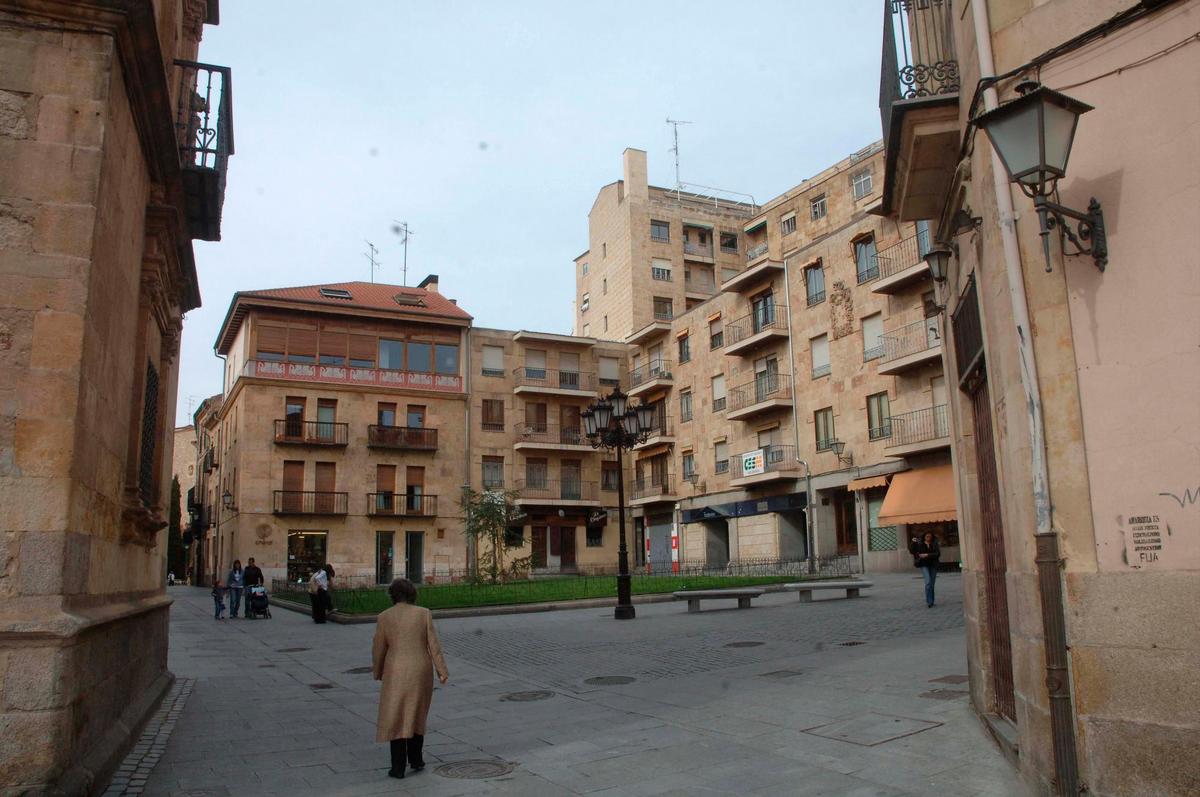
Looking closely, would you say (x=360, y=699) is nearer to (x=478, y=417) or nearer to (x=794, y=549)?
(x=794, y=549)

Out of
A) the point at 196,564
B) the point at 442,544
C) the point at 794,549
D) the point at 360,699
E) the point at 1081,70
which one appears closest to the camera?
the point at 1081,70

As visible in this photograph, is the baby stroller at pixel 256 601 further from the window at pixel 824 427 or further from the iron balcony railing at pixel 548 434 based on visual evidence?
the iron balcony railing at pixel 548 434

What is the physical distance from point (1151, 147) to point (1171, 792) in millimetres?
3316

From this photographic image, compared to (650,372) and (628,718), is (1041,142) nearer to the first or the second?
(628,718)

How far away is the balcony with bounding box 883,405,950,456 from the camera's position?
2841 centimetres

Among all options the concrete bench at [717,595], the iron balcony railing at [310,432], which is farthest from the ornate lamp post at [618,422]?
the iron balcony railing at [310,432]

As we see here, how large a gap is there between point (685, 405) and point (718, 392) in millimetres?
2989

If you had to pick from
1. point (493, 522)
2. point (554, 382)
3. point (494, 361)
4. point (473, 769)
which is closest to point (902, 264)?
point (493, 522)

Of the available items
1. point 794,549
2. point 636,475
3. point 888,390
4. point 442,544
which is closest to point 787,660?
point 888,390

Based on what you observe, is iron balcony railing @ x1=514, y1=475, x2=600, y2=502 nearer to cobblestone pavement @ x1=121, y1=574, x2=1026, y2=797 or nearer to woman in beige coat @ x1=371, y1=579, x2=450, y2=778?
cobblestone pavement @ x1=121, y1=574, x2=1026, y2=797

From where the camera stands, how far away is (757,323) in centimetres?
3828

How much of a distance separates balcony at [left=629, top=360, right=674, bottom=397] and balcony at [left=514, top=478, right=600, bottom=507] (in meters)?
5.62

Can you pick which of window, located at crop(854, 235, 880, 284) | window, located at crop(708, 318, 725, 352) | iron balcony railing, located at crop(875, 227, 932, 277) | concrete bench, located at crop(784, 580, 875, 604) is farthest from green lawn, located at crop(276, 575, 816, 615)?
window, located at crop(708, 318, 725, 352)

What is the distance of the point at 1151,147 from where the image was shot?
4789 millimetres
